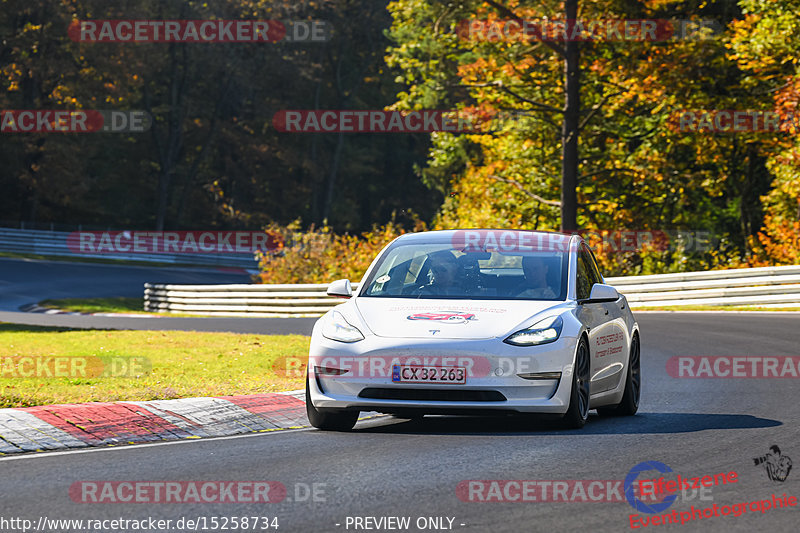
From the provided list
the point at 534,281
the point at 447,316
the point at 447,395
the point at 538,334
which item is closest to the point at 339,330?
the point at 447,316

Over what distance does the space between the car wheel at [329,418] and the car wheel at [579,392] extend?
66.6 inches

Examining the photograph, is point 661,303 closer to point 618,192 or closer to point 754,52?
point 754,52

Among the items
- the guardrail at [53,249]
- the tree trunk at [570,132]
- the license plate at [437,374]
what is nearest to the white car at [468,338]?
the license plate at [437,374]

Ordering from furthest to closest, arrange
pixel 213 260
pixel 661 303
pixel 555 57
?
pixel 213 260
pixel 555 57
pixel 661 303

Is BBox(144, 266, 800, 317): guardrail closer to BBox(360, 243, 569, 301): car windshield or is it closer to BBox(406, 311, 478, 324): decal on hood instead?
BBox(360, 243, 569, 301): car windshield

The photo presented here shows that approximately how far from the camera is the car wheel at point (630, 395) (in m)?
11.1

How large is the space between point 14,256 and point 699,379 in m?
47.8

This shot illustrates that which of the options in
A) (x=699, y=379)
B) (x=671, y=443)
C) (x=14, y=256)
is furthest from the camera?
(x=14, y=256)

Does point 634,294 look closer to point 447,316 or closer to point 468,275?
point 468,275

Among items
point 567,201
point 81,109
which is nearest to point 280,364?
point 567,201

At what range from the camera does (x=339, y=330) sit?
9680 millimetres

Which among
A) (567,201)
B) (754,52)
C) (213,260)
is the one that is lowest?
(213,260)

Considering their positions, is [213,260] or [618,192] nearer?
[618,192]

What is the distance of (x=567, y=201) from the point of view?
1350 inches
